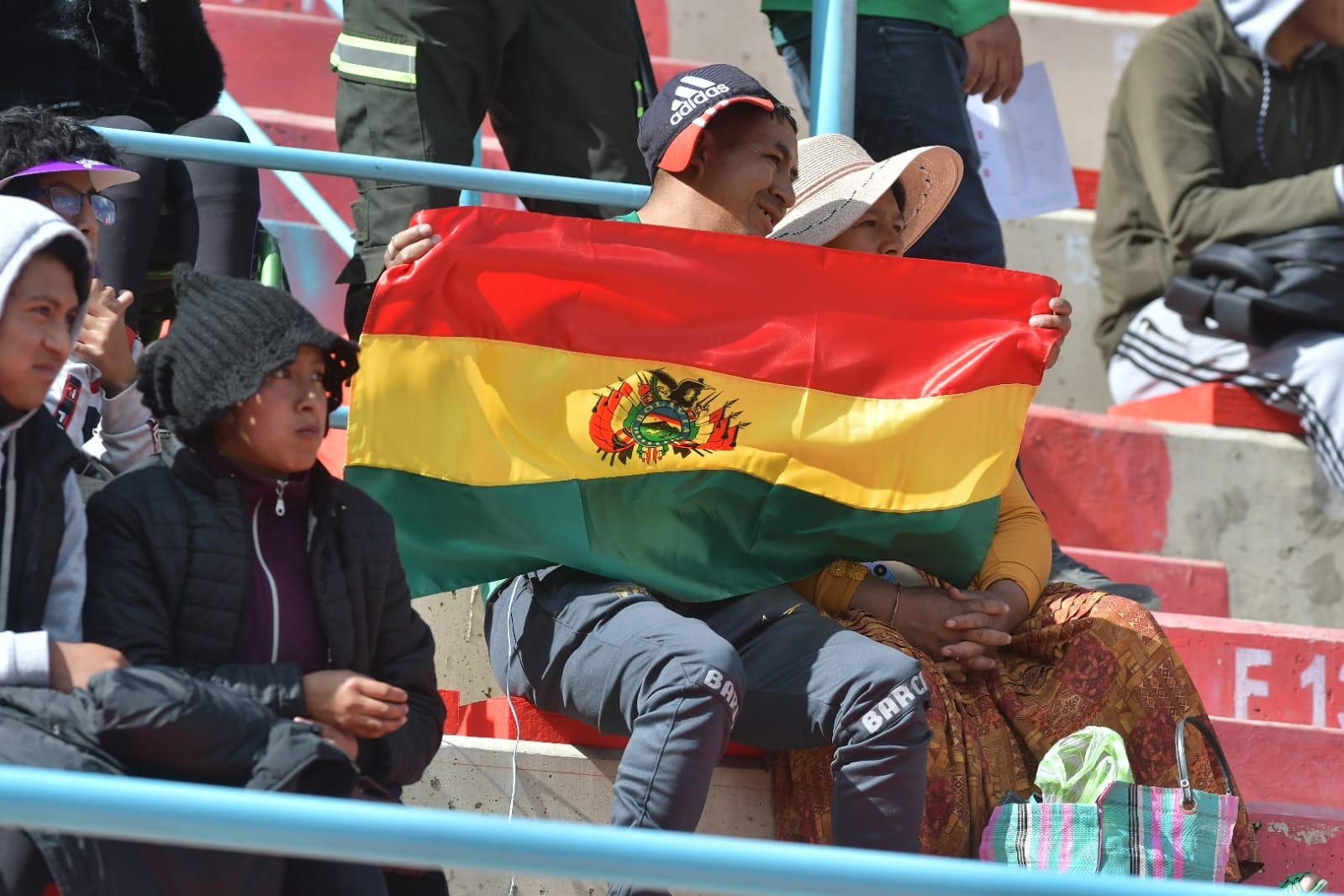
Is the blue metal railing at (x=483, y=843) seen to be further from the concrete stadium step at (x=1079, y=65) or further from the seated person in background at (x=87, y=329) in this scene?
the concrete stadium step at (x=1079, y=65)

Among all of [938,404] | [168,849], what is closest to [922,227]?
[938,404]

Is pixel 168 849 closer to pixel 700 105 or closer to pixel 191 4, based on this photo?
pixel 700 105

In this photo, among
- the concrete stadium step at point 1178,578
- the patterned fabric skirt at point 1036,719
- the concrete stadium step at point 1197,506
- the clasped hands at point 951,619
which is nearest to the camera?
the patterned fabric skirt at point 1036,719

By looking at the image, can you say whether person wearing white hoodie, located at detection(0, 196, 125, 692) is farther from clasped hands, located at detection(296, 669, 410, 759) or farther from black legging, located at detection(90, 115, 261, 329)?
black legging, located at detection(90, 115, 261, 329)

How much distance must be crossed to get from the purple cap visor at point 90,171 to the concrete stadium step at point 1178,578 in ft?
8.73

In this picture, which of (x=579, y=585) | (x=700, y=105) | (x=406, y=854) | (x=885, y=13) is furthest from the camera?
(x=885, y=13)

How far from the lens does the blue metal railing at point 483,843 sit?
1.75m

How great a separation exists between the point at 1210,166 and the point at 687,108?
257 cm

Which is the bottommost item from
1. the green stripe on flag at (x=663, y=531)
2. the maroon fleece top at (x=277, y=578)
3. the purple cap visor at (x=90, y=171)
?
the green stripe on flag at (x=663, y=531)

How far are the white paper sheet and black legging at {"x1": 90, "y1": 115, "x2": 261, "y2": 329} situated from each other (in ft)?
6.16

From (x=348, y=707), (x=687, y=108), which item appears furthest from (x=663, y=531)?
(x=348, y=707)

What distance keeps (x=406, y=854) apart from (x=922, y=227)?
2473 mm

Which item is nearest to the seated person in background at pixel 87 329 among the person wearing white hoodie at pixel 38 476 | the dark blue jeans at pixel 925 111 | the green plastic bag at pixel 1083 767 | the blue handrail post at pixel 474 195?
the person wearing white hoodie at pixel 38 476

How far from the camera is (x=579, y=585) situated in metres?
3.32
